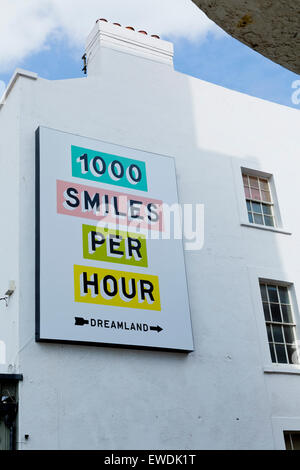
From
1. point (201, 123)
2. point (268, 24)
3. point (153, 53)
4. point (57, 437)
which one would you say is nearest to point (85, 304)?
point (57, 437)

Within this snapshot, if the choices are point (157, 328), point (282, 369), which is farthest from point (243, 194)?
point (157, 328)

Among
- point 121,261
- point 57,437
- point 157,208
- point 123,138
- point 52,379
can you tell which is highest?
point 123,138

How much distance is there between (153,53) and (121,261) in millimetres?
5568

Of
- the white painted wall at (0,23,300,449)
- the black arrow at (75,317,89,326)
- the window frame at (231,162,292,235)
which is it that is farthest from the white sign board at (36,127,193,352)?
the window frame at (231,162,292,235)

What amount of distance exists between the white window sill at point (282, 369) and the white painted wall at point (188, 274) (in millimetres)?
58

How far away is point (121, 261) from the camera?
37.9ft

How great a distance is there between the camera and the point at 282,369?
41.5 ft

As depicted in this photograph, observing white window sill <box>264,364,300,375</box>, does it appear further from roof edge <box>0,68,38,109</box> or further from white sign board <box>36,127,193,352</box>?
roof edge <box>0,68,38,109</box>

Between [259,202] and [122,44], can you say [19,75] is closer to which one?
[122,44]

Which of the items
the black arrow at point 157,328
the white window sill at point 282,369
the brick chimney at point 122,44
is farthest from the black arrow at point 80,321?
the brick chimney at point 122,44

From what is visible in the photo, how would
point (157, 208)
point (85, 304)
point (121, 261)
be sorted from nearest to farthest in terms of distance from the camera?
point (85, 304), point (121, 261), point (157, 208)

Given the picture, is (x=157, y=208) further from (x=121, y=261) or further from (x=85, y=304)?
(x=85, y=304)

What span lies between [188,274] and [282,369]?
269cm

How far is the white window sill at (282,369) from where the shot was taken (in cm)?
1250
